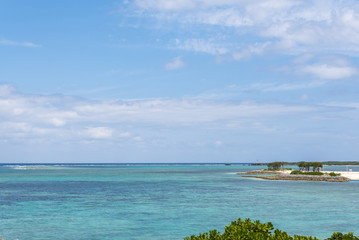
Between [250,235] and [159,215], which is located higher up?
[250,235]

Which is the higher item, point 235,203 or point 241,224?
point 241,224

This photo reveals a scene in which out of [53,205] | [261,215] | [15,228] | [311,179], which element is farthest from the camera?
[311,179]

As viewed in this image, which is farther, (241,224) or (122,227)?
(122,227)

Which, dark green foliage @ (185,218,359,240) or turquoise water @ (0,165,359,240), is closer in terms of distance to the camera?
dark green foliage @ (185,218,359,240)

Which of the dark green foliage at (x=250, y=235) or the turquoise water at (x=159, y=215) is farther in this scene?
the turquoise water at (x=159, y=215)

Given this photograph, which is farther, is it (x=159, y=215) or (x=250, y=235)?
(x=159, y=215)

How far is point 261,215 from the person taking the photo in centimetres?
4197

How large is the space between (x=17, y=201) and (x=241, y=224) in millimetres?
50205

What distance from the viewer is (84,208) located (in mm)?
47219

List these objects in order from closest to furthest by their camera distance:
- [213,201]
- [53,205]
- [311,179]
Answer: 1. [53,205]
2. [213,201]
3. [311,179]

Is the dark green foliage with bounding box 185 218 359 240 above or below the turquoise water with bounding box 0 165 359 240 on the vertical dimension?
above

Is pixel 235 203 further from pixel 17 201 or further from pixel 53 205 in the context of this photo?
pixel 17 201

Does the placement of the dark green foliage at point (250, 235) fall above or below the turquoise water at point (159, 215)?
above

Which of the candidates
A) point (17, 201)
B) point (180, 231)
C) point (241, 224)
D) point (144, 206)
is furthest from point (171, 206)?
point (241, 224)
